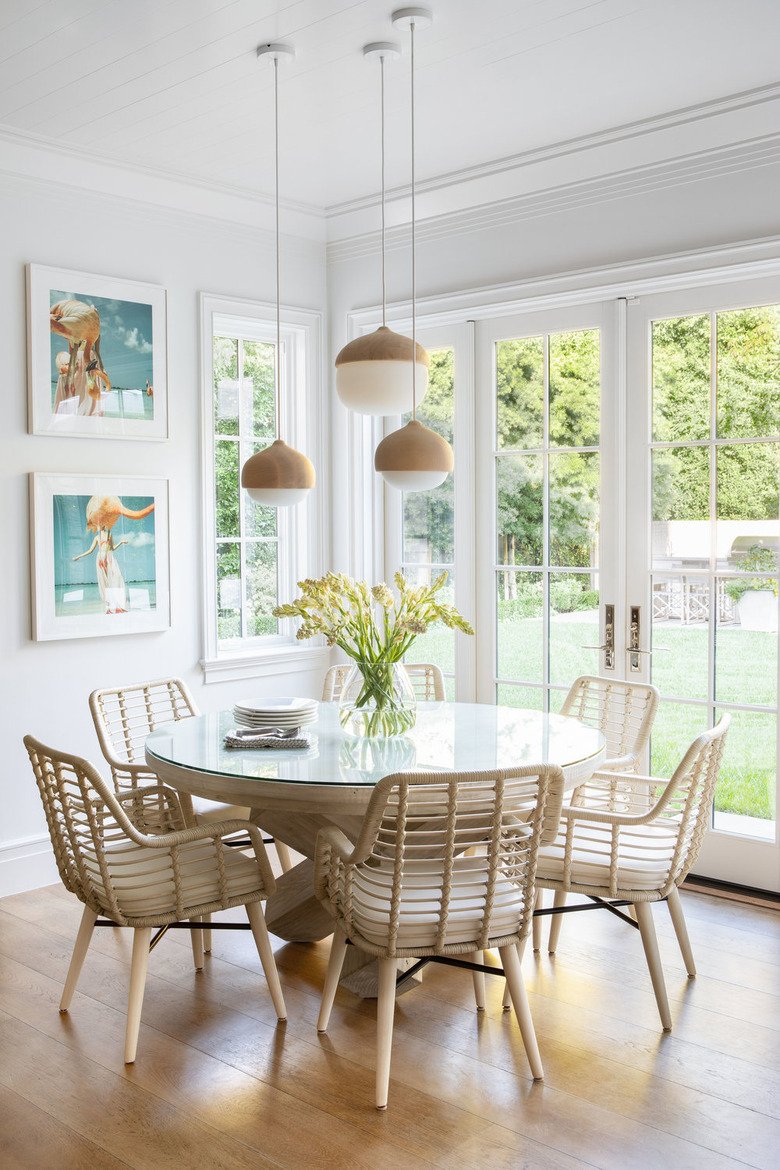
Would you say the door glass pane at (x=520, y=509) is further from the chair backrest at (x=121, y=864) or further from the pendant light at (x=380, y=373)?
the chair backrest at (x=121, y=864)

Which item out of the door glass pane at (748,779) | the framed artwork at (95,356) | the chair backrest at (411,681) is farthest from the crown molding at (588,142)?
the door glass pane at (748,779)

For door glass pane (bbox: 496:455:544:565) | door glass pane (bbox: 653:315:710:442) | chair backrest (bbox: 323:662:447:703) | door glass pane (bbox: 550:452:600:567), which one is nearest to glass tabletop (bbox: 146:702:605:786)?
chair backrest (bbox: 323:662:447:703)

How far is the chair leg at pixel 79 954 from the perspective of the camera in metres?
2.84

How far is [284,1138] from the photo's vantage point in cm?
232

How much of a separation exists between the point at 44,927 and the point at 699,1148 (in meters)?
2.32

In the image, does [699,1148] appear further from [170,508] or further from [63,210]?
[63,210]

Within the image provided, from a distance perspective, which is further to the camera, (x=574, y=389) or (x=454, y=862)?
(x=574, y=389)

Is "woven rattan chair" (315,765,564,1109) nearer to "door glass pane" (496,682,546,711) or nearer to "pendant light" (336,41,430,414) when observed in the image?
"pendant light" (336,41,430,414)

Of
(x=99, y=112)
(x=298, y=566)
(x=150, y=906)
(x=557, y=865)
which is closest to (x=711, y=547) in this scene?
(x=557, y=865)

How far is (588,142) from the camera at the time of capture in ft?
12.8

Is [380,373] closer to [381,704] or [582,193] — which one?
[381,704]

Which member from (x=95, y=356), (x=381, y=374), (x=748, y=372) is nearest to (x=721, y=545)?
(x=748, y=372)

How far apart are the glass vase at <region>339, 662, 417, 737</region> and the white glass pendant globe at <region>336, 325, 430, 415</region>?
77 centimetres

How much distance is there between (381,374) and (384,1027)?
5.67 ft
